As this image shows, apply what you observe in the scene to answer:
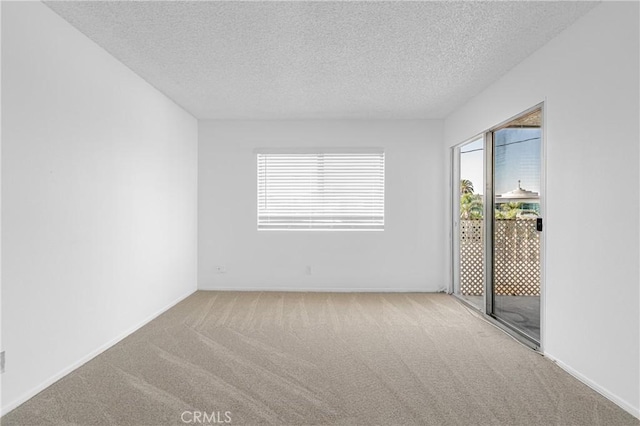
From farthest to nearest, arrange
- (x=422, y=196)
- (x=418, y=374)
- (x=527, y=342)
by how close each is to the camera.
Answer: (x=422, y=196), (x=527, y=342), (x=418, y=374)

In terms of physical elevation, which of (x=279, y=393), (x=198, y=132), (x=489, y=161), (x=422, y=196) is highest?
(x=198, y=132)

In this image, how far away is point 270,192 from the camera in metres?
5.04

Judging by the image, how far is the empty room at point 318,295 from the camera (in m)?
2.03

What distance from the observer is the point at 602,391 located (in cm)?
214

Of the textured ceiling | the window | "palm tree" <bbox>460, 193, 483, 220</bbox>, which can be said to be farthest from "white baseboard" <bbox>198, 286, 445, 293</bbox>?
the textured ceiling

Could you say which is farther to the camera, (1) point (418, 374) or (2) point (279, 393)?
(1) point (418, 374)

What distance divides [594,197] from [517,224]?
111 cm

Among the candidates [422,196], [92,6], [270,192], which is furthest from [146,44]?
[422,196]

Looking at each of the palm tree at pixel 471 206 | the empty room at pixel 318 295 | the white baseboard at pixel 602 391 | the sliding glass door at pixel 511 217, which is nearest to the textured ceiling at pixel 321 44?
the empty room at pixel 318 295

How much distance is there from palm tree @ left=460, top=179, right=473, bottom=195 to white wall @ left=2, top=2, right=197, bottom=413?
3832mm

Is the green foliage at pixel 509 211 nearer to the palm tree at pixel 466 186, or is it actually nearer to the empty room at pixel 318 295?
the empty room at pixel 318 295

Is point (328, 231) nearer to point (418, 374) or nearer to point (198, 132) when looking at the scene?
point (198, 132)

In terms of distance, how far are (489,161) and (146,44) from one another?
137 inches

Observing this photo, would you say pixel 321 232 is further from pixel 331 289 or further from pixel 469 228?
pixel 469 228
